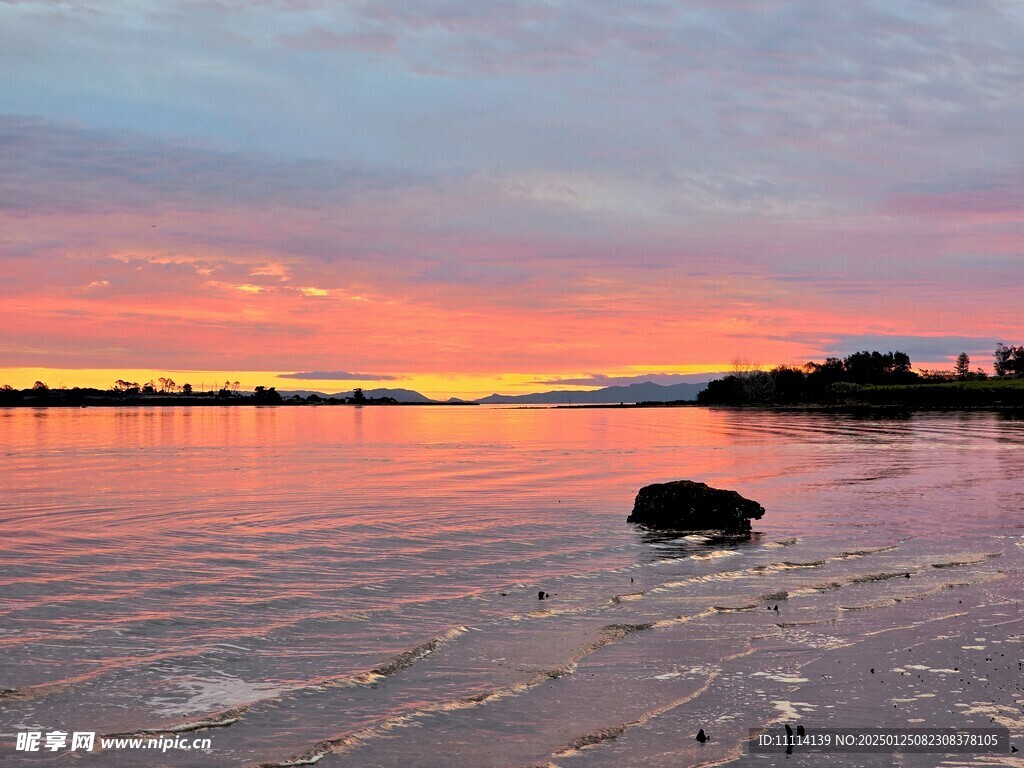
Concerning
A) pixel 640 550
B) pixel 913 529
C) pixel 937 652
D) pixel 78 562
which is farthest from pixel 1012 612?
pixel 78 562

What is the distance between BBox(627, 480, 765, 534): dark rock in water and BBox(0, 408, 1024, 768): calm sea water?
107 centimetres

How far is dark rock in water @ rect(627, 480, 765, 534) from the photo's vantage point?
25094 millimetres

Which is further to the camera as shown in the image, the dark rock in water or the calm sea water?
the dark rock in water

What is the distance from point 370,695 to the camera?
33.9 feet

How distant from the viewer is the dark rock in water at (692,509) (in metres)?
25.1

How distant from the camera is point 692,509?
25.7 metres

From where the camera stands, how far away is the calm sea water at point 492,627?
30.5 feet

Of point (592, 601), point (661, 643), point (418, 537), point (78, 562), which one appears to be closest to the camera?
point (661, 643)

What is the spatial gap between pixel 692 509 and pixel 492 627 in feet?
44.2

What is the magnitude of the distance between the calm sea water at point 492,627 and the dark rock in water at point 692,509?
1.07 meters

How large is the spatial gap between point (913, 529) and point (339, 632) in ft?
59.1

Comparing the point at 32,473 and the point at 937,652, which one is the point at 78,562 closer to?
the point at 937,652

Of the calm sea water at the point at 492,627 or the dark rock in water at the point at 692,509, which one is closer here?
the calm sea water at the point at 492,627

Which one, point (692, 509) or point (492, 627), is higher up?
point (692, 509)
